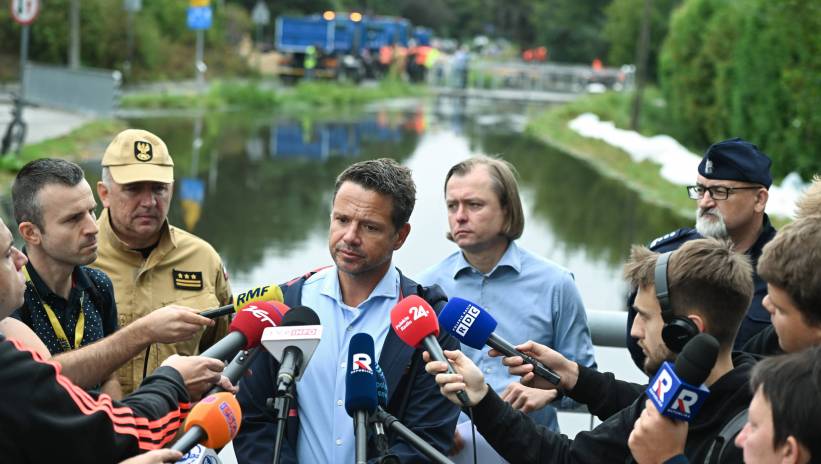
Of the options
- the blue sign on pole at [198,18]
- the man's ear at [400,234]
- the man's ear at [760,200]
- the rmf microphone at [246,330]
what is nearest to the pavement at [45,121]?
the blue sign on pole at [198,18]

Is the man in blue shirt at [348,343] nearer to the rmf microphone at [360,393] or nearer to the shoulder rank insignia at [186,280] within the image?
the rmf microphone at [360,393]

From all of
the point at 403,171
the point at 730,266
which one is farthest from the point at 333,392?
the point at 730,266

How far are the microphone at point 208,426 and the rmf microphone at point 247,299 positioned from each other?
2.64ft

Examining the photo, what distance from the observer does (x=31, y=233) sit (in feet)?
14.7

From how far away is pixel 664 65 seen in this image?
1255 inches

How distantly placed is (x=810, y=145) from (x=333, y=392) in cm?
1569

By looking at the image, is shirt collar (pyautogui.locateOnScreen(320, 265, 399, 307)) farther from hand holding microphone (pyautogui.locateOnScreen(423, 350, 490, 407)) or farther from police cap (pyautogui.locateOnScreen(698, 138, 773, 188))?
police cap (pyautogui.locateOnScreen(698, 138, 773, 188))

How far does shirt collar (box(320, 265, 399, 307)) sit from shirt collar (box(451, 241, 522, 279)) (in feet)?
3.72

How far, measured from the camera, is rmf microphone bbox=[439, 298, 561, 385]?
12.3 ft

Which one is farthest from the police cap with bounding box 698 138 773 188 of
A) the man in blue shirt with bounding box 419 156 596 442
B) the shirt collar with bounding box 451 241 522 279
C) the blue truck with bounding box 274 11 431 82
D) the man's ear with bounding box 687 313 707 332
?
the blue truck with bounding box 274 11 431 82

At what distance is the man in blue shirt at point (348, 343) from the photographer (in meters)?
3.97

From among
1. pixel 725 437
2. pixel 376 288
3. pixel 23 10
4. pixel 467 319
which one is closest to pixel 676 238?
pixel 376 288

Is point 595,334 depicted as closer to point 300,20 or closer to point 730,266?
point 730,266

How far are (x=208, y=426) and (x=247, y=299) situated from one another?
39.4 inches
